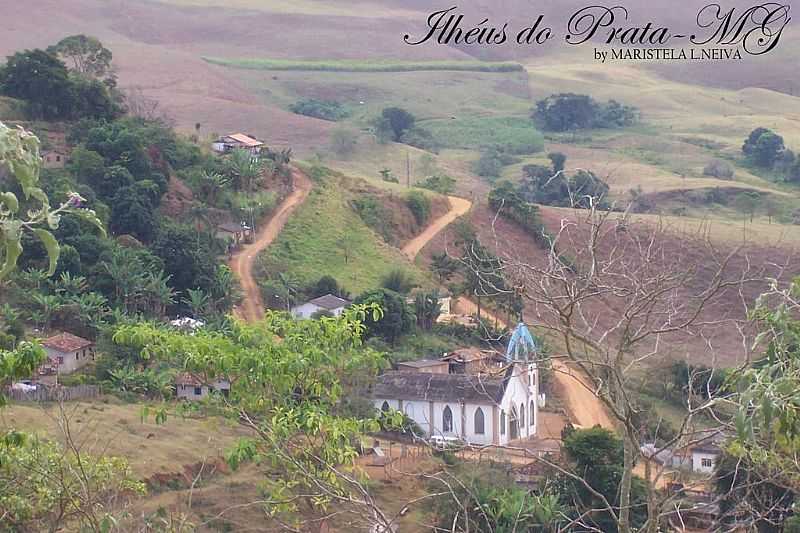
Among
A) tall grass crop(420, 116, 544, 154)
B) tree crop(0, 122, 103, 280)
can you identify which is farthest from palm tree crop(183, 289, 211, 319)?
tall grass crop(420, 116, 544, 154)

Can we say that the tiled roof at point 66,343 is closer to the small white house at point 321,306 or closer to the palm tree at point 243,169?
the small white house at point 321,306

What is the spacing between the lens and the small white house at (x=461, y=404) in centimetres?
2722

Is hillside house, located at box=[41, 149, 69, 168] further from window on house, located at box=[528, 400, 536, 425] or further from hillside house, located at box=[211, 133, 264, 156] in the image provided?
window on house, located at box=[528, 400, 536, 425]

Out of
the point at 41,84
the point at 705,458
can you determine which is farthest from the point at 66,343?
the point at 41,84

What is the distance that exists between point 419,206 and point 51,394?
71.1ft

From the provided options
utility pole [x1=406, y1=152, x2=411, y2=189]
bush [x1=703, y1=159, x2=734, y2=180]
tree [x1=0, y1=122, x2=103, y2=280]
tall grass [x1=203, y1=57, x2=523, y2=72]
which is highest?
tree [x1=0, y1=122, x2=103, y2=280]

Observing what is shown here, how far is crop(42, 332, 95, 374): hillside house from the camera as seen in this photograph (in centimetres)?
2717

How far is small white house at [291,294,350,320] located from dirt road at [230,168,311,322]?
1.04 metres

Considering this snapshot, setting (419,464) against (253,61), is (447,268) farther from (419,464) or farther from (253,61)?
(253,61)

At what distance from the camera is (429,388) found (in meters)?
27.7

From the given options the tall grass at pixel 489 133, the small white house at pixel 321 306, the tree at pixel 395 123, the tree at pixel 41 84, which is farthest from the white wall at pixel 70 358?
the tall grass at pixel 489 133

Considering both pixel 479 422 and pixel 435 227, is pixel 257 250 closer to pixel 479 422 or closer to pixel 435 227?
pixel 435 227

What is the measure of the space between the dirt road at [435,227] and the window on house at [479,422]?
1372 centimetres

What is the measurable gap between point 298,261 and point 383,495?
16.6 metres
